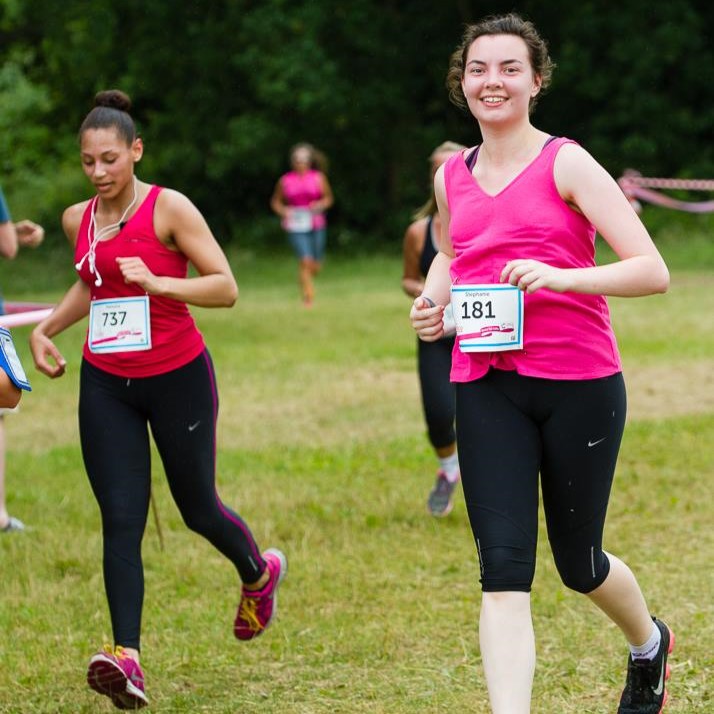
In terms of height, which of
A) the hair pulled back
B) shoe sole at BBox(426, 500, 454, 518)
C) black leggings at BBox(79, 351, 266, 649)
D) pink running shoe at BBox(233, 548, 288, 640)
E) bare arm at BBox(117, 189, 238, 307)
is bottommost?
shoe sole at BBox(426, 500, 454, 518)

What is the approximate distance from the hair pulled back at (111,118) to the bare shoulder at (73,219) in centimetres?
26

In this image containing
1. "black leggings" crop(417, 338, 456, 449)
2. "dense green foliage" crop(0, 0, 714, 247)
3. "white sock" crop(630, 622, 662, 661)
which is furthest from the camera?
"dense green foliage" crop(0, 0, 714, 247)

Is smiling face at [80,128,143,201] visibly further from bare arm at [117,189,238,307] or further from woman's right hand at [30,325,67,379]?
woman's right hand at [30,325,67,379]

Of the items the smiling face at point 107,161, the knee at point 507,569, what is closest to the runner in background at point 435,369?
the smiling face at point 107,161

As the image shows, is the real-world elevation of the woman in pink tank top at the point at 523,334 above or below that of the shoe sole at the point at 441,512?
above

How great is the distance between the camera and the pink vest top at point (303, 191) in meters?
20.8

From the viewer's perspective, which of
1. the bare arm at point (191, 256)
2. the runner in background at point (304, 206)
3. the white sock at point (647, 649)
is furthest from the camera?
the runner in background at point (304, 206)

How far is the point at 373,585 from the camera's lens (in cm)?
613

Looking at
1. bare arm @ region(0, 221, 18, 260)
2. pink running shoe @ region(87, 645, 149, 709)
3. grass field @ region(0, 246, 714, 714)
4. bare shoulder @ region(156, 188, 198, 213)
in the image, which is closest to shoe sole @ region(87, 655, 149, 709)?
pink running shoe @ region(87, 645, 149, 709)

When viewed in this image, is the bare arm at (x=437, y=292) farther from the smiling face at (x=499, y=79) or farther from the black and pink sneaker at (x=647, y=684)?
the black and pink sneaker at (x=647, y=684)

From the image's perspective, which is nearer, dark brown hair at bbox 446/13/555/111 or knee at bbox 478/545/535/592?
knee at bbox 478/545/535/592

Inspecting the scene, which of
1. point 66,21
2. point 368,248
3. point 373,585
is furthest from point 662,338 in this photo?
point 66,21

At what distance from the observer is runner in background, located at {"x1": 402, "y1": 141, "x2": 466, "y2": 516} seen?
7203 mm

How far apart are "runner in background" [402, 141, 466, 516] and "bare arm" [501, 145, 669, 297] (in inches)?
135
